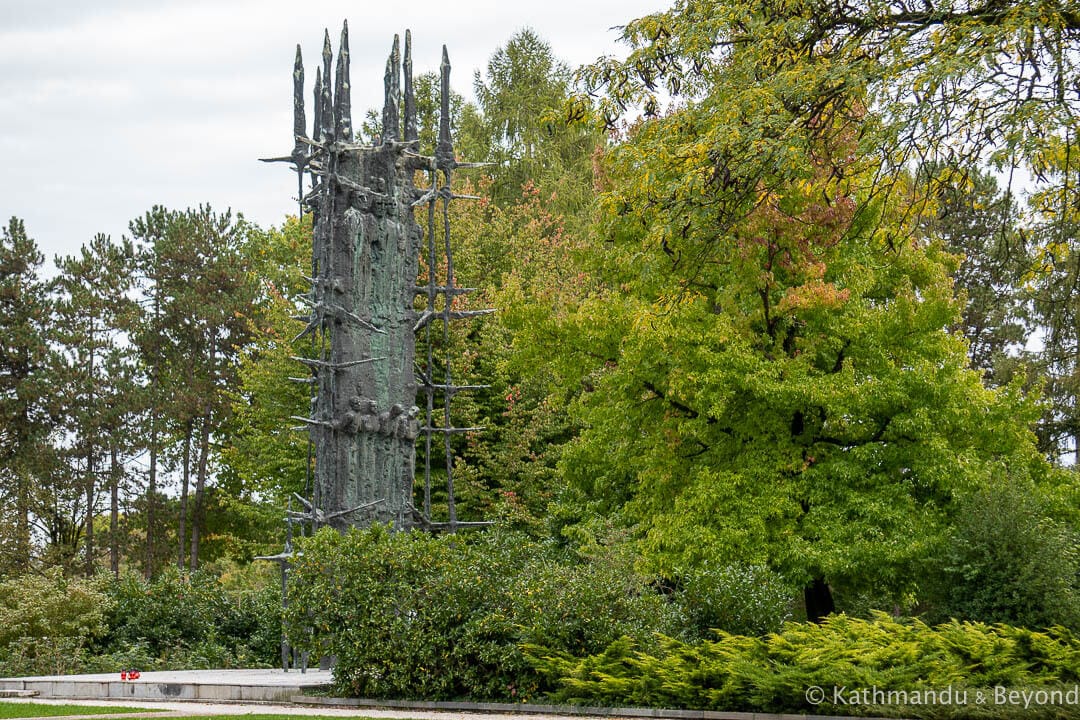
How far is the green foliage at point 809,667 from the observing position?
10.5 meters

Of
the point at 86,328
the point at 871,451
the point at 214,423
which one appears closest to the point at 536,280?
the point at 871,451

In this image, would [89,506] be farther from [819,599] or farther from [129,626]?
[819,599]

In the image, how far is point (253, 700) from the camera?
13.8 m

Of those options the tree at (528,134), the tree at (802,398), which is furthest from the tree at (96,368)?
the tree at (802,398)

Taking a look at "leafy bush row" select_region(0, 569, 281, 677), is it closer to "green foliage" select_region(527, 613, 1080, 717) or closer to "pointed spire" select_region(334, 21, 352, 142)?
"pointed spire" select_region(334, 21, 352, 142)

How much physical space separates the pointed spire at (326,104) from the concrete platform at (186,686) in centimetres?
825

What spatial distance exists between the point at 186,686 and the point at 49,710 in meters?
2.55

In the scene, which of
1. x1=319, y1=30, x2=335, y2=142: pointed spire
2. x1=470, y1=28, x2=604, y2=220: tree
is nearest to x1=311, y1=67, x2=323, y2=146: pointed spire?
x1=319, y1=30, x2=335, y2=142: pointed spire

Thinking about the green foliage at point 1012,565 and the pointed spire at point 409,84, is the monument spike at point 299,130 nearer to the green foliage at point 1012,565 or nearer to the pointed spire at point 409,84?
the pointed spire at point 409,84

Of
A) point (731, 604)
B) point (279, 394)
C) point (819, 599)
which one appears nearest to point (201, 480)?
point (279, 394)

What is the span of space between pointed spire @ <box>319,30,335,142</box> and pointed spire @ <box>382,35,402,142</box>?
2.82ft

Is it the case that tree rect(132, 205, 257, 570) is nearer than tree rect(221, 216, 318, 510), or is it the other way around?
tree rect(221, 216, 318, 510)

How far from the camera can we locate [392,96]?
18484 millimetres

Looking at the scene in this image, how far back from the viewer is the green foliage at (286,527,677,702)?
40.6ft
